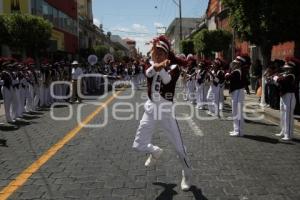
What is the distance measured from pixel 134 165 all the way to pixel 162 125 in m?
1.51

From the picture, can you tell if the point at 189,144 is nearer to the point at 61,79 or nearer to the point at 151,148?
the point at 151,148

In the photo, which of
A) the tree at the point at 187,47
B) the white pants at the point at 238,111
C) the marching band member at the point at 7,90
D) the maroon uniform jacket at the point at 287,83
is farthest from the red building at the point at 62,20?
the maroon uniform jacket at the point at 287,83

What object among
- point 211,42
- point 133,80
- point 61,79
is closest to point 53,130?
point 61,79

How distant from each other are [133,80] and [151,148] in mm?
29026

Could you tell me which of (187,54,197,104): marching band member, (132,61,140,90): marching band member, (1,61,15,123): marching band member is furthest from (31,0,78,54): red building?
(1,61,15,123): marching band member

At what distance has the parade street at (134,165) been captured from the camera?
620 centimetres

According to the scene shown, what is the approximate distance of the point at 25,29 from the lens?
31.5 meters

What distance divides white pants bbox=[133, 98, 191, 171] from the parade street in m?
0.48

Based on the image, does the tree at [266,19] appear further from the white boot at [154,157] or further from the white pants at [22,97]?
the white boot at [154,157]

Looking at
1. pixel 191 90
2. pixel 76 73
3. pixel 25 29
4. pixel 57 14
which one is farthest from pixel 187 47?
pixel 191 90

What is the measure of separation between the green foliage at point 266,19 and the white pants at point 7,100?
839 centimetres

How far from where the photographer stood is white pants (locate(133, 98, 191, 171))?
256 inches

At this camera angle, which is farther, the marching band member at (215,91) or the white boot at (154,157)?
the marching band member at (215,91)

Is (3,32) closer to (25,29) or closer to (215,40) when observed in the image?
(25,29)
